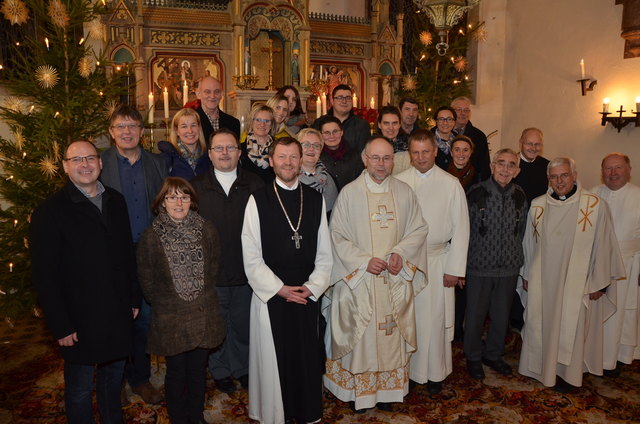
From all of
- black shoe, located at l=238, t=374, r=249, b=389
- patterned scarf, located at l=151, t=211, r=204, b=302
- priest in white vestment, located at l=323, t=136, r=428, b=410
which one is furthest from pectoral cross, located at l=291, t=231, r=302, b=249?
black shoe, located at l=238, t=374, r=249, b=389

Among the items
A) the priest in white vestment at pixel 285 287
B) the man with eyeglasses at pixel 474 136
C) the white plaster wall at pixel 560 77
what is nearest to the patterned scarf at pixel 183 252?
the priest in white vestment at pixel 285 287

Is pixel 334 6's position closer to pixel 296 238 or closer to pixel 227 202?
pixel 227 202

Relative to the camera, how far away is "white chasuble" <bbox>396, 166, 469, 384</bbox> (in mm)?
4188

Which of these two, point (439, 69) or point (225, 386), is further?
point (439, 69)

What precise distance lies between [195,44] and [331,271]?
6.22m

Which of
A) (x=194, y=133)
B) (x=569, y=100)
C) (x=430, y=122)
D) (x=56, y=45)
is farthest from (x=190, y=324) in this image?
(x=569, y=100)

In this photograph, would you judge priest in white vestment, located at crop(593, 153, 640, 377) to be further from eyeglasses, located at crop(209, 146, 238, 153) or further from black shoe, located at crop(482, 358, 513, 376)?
eyeglasses, located at crop(209, 146, 238, 153)

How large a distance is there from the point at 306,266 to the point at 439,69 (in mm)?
6828

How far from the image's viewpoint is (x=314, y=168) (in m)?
4.17

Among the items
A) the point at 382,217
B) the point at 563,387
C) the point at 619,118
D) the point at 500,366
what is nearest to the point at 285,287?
the point at 382,217

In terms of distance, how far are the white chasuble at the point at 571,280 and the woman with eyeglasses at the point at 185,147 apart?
2.91 m

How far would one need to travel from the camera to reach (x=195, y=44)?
863 centimetres

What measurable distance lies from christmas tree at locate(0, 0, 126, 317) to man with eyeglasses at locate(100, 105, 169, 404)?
1.22 m

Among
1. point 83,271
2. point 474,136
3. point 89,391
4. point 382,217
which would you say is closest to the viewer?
point 83,271
